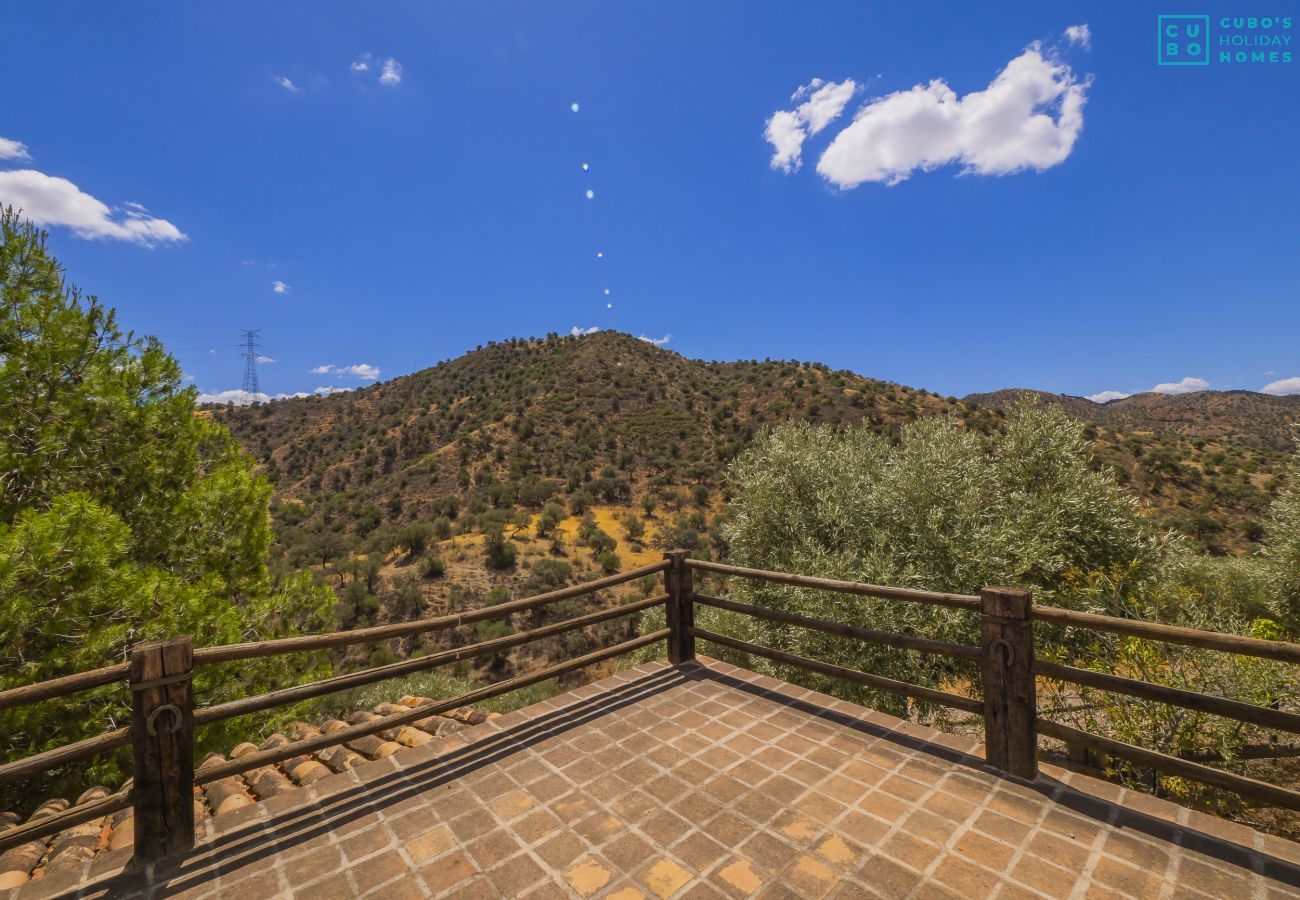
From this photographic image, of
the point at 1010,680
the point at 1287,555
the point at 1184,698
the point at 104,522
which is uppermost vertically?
the point at 104,522

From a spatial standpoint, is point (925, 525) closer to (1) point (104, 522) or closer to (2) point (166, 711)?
(2) point (166, 711)

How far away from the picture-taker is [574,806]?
3.64 metres

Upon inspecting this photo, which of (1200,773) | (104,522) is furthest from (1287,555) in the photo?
(104,522)

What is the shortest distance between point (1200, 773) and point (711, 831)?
2.99 m

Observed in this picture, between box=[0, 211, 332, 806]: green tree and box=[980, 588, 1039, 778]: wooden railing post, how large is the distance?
8.63m

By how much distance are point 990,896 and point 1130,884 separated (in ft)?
2.51

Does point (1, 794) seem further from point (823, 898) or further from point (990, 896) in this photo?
point (990, 896)

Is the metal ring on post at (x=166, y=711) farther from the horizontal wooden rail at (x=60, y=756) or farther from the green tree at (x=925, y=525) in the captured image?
the green tree at (x=925, y=525)

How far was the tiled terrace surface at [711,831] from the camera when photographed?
288cm

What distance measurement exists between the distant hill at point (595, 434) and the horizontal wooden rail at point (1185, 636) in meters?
30.4

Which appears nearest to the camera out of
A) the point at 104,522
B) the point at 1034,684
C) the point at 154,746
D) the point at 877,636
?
the point at 154,746

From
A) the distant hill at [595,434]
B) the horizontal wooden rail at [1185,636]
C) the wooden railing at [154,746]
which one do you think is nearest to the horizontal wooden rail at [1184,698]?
the horizontal wooden rail at [1185,636]

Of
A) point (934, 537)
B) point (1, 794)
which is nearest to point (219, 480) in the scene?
point (1, 794)

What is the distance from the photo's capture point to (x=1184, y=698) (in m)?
3.27
